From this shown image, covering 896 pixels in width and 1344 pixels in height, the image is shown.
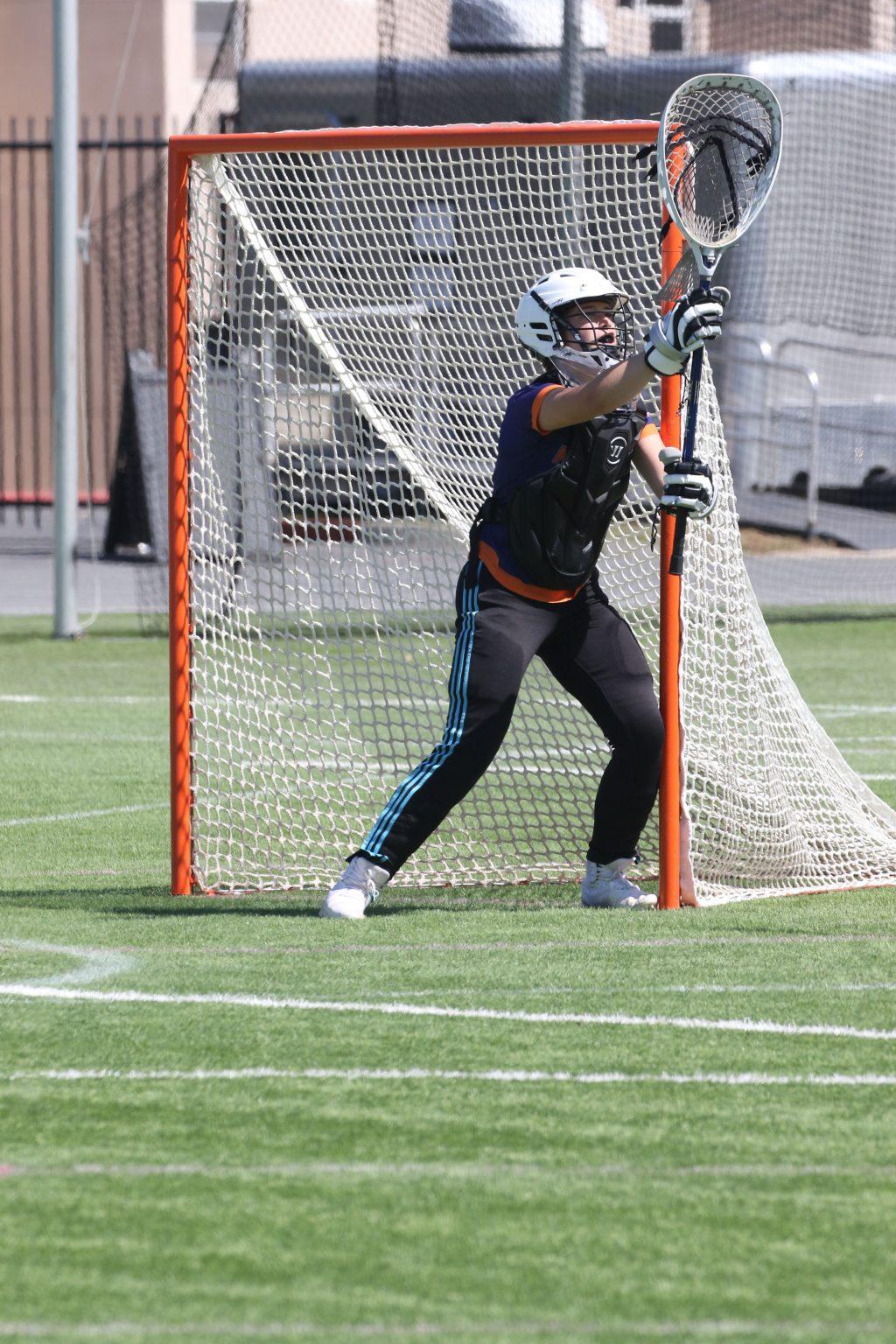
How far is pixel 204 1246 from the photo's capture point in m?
3.39

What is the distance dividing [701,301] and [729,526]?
150 centimetres

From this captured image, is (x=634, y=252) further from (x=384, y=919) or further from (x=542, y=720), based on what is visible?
(x=384, y=919)

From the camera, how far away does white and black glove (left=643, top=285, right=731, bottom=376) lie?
5438mm

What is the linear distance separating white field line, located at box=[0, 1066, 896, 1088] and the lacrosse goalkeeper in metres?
1.67

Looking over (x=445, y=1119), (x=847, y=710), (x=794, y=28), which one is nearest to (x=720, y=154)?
(x=445, y=1119)

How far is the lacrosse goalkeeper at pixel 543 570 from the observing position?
6.03 m

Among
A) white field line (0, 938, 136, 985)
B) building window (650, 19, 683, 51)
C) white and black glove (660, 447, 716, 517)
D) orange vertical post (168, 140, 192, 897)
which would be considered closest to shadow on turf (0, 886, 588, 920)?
orange vertical post (168, 140, 192, 897)

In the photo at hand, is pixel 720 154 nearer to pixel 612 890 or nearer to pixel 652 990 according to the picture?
pixel 612 890

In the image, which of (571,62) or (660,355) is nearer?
(660,355)

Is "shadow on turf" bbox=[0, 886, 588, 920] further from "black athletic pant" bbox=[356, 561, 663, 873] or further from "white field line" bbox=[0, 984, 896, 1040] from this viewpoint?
"white field line" bbox=[0, 984, 896, 1040]

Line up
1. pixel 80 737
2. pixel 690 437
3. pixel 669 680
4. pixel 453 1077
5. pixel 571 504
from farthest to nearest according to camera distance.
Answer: pixel 80 737
pixel 669 680
pixel 571 504
pixel 690 437
pixel 453 1077

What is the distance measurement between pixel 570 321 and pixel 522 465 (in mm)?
422

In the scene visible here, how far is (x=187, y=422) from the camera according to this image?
6738 millimetres

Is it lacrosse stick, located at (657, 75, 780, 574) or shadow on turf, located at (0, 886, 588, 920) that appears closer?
lacrosse stick, located at (657, 75, 780, 574)
